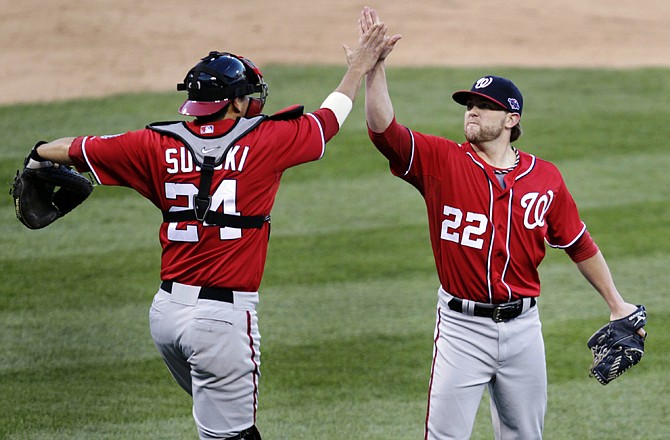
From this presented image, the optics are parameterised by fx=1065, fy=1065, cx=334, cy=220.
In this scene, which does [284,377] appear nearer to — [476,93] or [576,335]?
[576,335]

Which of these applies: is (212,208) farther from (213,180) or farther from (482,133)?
(482,133)

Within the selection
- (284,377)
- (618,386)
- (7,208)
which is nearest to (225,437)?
(284,377)

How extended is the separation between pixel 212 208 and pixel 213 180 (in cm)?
12

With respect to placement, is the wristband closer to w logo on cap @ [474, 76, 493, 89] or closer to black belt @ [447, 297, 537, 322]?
w logo on cap @ [474, 76, 493, 89]

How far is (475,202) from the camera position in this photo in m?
4.74

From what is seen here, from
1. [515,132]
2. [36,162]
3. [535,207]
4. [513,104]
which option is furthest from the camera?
[515,132]

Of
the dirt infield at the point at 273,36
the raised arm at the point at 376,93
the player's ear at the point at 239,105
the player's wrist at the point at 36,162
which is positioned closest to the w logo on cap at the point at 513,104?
the raised arm at the point at 376,93

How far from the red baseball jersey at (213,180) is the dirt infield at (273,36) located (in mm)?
8096

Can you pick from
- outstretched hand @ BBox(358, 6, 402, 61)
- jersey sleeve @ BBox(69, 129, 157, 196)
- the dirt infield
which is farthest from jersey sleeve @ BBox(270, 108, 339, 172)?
the dirt infield

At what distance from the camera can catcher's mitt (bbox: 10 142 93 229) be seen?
4.70m

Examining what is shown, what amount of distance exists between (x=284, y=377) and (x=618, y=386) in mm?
2091

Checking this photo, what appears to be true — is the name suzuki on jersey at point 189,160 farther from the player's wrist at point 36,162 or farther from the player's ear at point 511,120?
the player's ear at point 511,120

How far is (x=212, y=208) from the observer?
14.4 feet

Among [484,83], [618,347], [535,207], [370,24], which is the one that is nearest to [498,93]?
[484,83]
